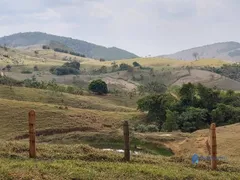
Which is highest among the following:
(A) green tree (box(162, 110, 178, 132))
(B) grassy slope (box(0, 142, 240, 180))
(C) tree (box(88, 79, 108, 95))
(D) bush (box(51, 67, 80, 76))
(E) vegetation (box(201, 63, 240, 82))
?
(D) bush (box(51, 67, 80, 76))

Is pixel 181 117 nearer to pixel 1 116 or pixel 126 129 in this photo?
pixel 1 116

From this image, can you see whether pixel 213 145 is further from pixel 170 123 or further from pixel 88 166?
pixel 170 123

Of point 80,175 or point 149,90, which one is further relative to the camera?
point 149,90

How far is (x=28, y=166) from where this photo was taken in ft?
42.6

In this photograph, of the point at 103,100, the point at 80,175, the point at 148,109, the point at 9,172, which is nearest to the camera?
the point at 9,172

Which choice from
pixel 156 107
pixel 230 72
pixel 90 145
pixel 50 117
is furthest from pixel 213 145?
pixel 230 72

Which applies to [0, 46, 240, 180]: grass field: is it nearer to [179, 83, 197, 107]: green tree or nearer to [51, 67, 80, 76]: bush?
[179, 83, 197, 107]: green tree

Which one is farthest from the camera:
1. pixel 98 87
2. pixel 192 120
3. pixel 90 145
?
pixel 98 87

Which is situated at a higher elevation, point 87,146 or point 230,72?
point 230,72

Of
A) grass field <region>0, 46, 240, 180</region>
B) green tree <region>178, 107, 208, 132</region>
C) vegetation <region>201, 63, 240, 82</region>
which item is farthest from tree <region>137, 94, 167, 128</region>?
vegetation <region>201, 63, 240, 82</region>

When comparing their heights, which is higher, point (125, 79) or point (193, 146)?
point (125, 79)

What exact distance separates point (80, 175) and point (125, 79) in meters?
140

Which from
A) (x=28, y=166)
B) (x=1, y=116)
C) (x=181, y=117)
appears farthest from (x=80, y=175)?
(x=181, y=117)

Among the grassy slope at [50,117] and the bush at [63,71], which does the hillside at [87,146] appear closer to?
the grassy slope at [50,117]
